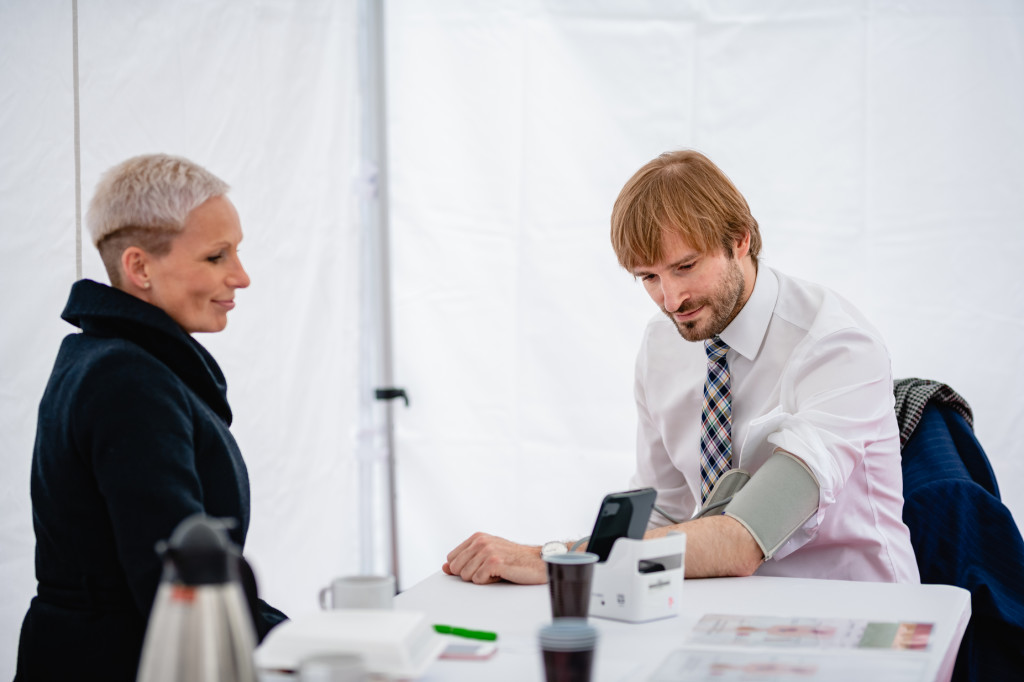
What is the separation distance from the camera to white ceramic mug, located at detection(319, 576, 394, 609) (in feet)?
3.51

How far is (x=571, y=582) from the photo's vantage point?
1.18 metres

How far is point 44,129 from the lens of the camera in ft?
6.61

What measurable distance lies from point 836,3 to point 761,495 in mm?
1706

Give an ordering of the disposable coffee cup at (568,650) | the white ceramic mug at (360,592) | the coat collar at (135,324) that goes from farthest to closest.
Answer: the coat collar at (135,324)
the white ceramic mug at (360,592)
the disposable coffee cup at (568,650)

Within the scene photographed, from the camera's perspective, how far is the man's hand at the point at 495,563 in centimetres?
157

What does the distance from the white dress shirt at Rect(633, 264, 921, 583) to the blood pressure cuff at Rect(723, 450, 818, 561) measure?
2 centimetres

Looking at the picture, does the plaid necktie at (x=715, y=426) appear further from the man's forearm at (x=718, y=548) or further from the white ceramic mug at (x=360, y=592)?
the white ceramic mug at (x=360, y=592)

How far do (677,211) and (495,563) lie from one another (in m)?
0.83

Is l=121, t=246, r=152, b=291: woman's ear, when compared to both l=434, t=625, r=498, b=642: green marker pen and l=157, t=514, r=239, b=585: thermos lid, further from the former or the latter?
l=157, t=514, r=239, b=585: thermos lid

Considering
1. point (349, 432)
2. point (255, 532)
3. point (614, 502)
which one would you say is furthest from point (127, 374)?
point (349, 432)

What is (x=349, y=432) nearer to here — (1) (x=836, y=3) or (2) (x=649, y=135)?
(2) (x=649, y=135)

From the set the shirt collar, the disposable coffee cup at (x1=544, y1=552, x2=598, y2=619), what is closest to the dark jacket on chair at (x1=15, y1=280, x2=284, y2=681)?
the disposable coffee cup at (x1=544, y1=552, x2=598, y2=619)

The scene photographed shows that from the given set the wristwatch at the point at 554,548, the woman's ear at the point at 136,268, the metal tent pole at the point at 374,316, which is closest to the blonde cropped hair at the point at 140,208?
the woman's ear at the point at 136,268

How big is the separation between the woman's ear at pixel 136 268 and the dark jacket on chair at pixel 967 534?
1543mm
